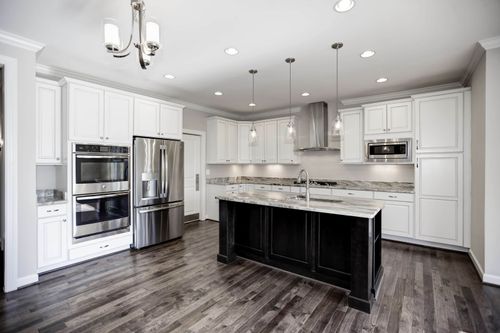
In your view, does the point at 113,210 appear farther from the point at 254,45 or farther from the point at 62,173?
the point at 254,45

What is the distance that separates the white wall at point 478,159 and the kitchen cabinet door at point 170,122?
4.57 meters

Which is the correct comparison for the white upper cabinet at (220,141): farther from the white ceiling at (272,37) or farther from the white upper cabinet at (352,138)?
the white upper cabinet at (352,138)

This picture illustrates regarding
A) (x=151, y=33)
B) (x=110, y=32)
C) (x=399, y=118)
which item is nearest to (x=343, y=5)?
(x=151, y=33)

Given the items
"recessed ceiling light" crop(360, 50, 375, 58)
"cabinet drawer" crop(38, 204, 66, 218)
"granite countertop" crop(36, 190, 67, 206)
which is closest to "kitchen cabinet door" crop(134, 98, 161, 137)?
"granite countertop" crop(36, 190, 67, 206)

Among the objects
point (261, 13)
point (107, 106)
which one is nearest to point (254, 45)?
point (261, 13)

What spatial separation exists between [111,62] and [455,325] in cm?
495

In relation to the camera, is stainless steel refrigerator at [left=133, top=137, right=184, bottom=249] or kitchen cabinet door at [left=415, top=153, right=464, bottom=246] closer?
kitchen cabinet door at [left=415, top=153, right=464, bottom=246]

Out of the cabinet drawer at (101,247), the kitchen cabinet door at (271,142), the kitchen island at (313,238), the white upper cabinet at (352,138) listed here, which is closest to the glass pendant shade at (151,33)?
the kitchen island at (313,238)

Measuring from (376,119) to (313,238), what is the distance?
2944 mm

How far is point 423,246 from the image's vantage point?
166 inches

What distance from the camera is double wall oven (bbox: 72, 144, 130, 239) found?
3.41 metres

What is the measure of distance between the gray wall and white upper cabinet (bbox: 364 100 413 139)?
5.18 meters

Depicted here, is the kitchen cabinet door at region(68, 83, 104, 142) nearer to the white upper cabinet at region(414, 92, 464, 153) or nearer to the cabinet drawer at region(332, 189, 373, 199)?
the cabinet drawer at region(332, 189, 373, 199)

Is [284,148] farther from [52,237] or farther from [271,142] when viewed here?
[52,237]
